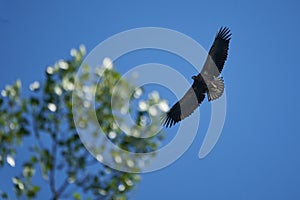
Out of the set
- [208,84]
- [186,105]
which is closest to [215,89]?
[208,84]

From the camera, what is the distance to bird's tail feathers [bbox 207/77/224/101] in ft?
30.3

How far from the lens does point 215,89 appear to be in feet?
30.5

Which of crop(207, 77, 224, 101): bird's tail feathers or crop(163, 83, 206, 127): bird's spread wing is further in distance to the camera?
crop(163, 83, 206, 127): bird's spread wing

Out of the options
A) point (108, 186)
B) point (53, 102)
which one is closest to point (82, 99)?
point (53, 102)

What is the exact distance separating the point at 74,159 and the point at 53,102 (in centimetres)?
85

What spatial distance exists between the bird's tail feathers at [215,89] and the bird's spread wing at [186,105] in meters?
0.26

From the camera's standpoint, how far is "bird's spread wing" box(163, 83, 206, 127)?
966 centimetres

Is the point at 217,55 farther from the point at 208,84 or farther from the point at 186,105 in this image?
the point at 186,105

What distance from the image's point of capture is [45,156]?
642 cm

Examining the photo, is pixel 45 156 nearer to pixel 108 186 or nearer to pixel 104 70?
pixel 108 186

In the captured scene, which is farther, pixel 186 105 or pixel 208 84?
pixel 186 105

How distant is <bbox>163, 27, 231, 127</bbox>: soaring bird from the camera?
358 inches

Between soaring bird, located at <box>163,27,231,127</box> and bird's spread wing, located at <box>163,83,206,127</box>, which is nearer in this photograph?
soaring bird, located at <box>163,27,231,127</box>

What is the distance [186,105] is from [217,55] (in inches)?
50.7
